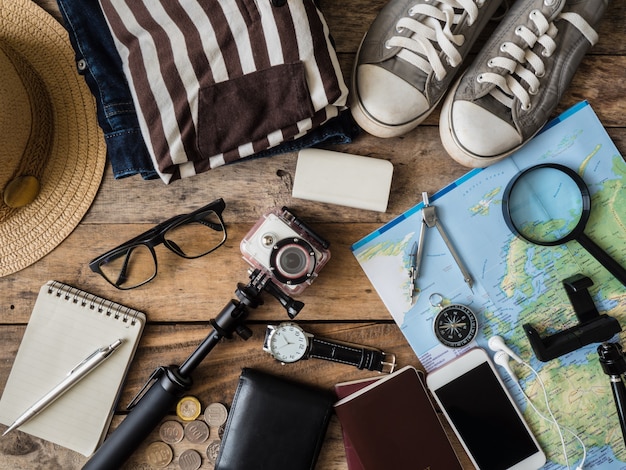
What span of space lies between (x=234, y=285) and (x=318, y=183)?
0.87ft

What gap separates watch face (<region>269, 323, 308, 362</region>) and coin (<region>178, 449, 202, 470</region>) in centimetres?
26

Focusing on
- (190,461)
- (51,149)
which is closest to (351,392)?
(190,461)

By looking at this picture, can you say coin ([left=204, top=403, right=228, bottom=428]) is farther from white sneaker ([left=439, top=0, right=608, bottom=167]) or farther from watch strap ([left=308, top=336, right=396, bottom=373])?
white sneaker ([left=439, top=0, right=608, bottom=167])

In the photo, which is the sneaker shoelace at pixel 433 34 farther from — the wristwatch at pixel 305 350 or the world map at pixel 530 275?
the wristwatch at pixel 305 350

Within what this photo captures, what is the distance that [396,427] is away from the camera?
1.04 metres

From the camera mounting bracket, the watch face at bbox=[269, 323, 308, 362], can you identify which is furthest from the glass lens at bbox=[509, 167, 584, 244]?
the watch face at bbox=[269, 323, 308, 362]

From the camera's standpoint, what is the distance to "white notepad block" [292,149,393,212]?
1056 millimetres

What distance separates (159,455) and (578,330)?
864 mm

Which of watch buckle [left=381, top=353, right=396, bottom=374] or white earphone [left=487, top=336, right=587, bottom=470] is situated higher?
watch buckle [left=381, top=353, right=396, bottom=374]

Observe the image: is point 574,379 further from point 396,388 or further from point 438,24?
point 438,24

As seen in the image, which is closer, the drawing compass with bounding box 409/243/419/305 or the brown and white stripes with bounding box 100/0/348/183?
the brown and white stripes with bounding box 100/0/348/183

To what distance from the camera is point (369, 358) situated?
107cm

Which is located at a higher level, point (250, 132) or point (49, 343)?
point (250, 132)

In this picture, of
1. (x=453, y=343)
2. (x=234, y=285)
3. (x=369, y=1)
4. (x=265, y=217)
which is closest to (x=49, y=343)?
(x=234, y=285)
